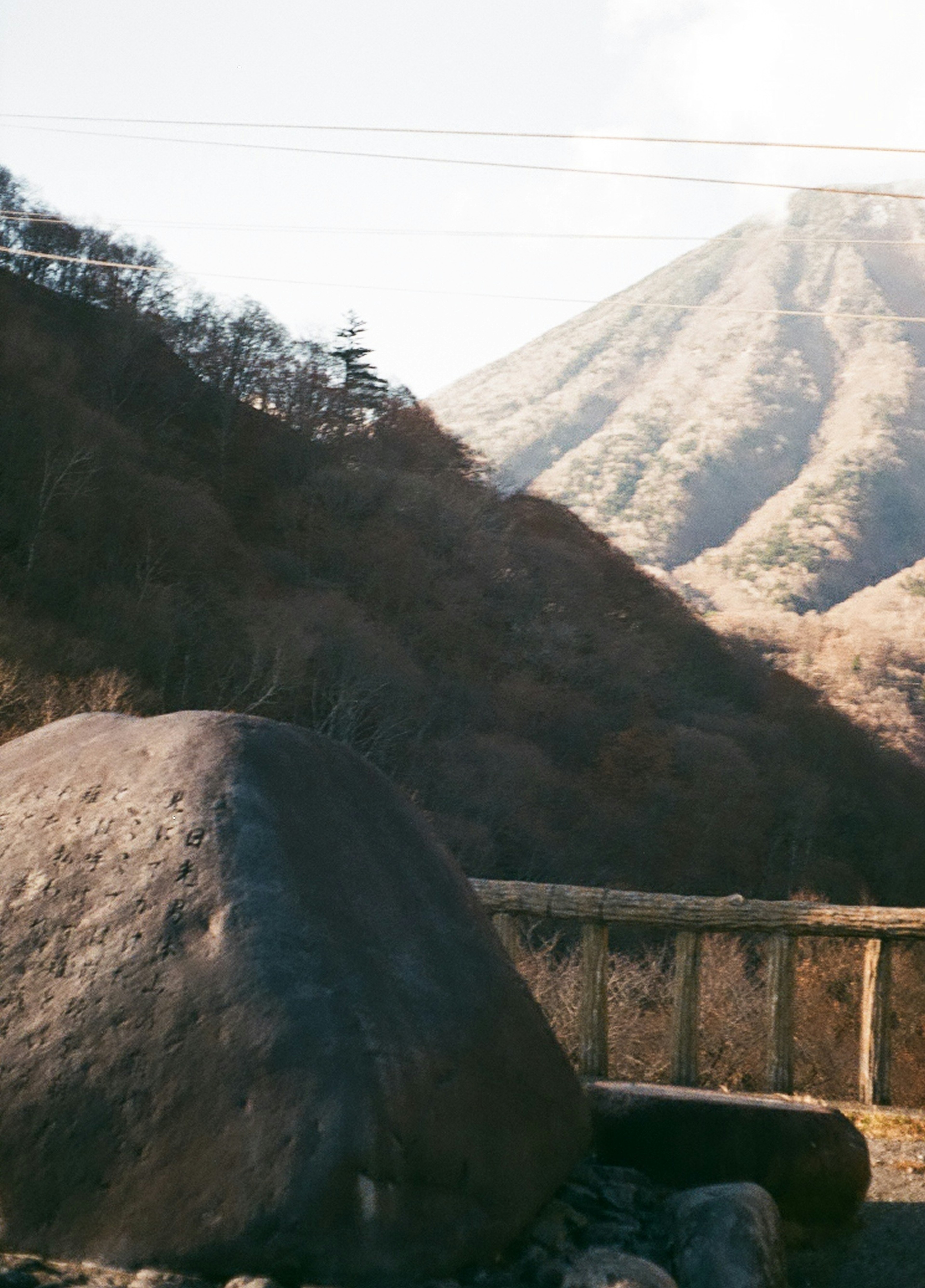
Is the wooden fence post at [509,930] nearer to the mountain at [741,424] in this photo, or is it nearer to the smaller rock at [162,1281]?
the smaller rock at [162,1281]

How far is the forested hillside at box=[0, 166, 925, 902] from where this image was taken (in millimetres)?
26141

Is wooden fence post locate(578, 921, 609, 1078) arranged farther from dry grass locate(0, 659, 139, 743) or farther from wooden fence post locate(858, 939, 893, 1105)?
dry grass locate(0, 659, 139, 743)

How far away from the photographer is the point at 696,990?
631cm

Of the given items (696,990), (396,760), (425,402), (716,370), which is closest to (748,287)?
(716,370)

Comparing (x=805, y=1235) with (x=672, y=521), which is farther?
(x=672, y=521)

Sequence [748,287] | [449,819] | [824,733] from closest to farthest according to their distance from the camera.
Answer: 1. [449,819]
2. [824,733]
3. [748,287]

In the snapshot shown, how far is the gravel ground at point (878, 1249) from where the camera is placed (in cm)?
390

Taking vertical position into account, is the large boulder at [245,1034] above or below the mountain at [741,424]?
below

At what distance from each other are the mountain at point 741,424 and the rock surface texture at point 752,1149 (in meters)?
48.2

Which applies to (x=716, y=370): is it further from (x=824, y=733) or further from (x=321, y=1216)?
(x=321, y=1216)

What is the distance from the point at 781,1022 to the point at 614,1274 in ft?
10.5

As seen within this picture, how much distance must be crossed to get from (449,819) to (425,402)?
28007 millimetres

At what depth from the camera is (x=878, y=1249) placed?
13.4 ft

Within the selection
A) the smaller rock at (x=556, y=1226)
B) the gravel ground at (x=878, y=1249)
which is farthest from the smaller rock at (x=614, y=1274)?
the gravel ground at (x=878, y=1249)
